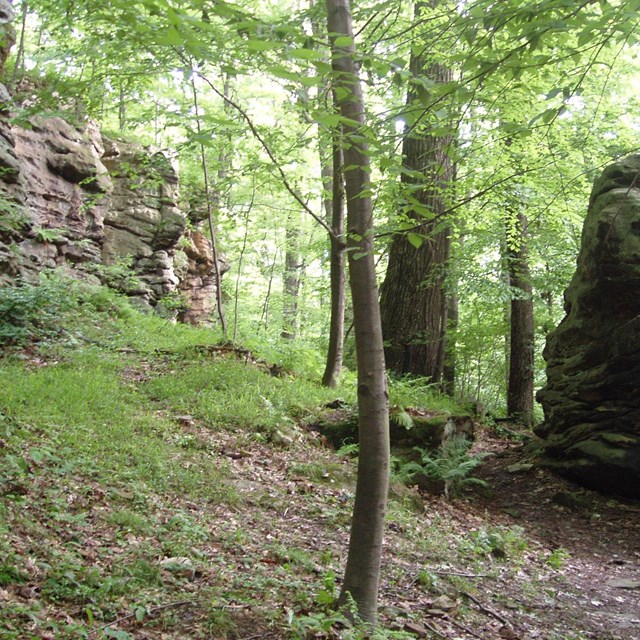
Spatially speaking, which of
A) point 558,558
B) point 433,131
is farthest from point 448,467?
point 433,131

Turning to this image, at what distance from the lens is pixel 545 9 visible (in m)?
2.50

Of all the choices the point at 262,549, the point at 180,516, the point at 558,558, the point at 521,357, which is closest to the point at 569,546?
the point at 558,558

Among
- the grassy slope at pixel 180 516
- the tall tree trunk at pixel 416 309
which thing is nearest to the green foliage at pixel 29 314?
the grassy slope at pixel 180 516

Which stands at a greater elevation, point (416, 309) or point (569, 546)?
point (416, 309)

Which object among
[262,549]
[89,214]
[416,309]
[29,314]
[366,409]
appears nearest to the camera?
[366,409]

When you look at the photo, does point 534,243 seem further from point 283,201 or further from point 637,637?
point 283,201

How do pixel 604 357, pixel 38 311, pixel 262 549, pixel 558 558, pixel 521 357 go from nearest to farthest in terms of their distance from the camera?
pixel 262 549
pixel 558 558
pixel 604 357
pixel 38 311
pixel 521 357

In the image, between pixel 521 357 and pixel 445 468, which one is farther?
pixel 521 357

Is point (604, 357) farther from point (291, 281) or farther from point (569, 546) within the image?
point (291, 281)

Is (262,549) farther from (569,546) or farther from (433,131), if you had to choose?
(569,546)

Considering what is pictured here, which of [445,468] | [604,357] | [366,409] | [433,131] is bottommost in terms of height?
[445,468]

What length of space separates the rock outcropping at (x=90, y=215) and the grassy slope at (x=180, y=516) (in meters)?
3.52

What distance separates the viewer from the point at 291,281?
23281 mm

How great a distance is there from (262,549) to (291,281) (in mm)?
19047
